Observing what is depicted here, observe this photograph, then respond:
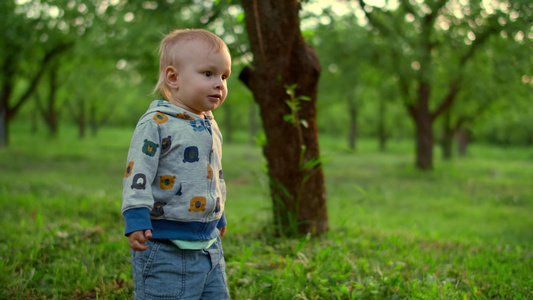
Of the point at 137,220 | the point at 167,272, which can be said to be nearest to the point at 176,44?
the point at 137,220

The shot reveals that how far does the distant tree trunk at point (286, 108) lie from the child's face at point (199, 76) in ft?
5.91

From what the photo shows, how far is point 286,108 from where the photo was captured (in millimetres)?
4043

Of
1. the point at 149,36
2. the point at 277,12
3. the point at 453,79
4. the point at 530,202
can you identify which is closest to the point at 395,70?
the point at 453,79

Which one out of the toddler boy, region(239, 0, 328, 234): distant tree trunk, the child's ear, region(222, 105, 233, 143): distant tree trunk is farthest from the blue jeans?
region(222, 105, 233, 143): distant tree trunk

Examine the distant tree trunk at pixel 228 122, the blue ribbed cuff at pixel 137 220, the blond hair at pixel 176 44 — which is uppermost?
the distant tree trunk at pixel 228 122

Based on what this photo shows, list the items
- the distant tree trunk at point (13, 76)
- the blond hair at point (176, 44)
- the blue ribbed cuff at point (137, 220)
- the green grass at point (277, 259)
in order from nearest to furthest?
the blue ribbed cuff at point (137, 220)
the blond hair at point (176, 44)
the green grass at point (277, 259)
the distant tree trunk at point (13, 76)

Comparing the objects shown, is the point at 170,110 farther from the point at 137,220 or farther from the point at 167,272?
the point at 167,272

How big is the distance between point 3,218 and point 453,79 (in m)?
15.6

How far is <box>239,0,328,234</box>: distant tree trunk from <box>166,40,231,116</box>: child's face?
5.91 ft

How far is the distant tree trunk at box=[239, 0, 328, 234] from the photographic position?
13.0 ft

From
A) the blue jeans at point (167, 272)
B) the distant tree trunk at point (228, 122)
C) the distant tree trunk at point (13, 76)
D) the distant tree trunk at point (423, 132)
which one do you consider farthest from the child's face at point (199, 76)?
the distant tree trunk at point (228, 122)

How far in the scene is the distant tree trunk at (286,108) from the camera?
3.96 m

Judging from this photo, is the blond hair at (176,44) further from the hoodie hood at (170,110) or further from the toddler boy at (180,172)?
the hoodie hood at (170,110)

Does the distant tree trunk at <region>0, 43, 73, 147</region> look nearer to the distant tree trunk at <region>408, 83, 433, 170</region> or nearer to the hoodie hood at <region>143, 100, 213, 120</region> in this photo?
the distant tree trunk at <region>408, 83, 433, 170</region>
